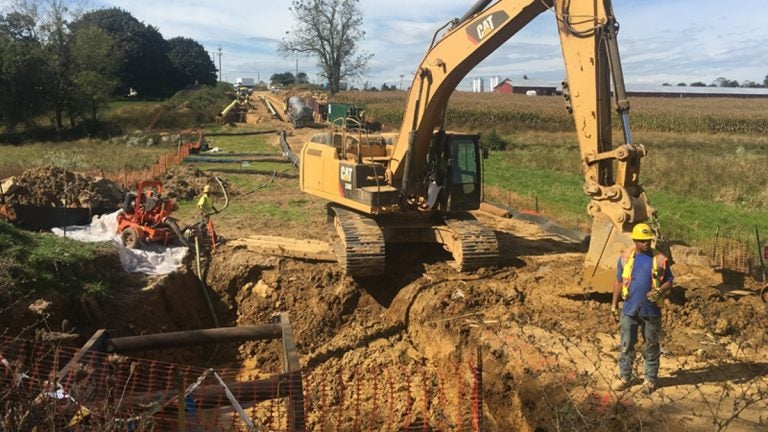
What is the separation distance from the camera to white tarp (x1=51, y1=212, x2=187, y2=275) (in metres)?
9.86

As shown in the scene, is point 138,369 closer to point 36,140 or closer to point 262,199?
point 262,199

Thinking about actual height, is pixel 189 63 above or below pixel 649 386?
above

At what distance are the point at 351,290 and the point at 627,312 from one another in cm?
461

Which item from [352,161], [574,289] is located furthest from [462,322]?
[352,161]

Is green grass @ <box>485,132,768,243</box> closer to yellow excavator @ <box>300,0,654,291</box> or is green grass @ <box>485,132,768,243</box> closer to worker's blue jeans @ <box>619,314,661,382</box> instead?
yellow excavator @ <box>300,0,654,291</box>

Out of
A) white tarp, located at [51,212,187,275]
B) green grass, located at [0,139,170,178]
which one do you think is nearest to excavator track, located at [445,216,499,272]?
white tarp, located at [51,212,187,275]

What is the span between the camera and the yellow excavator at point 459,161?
24.1 feet

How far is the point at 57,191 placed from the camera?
1298cm

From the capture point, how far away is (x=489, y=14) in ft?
26.7

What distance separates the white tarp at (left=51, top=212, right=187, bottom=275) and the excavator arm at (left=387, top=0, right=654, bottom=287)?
5.60 meters

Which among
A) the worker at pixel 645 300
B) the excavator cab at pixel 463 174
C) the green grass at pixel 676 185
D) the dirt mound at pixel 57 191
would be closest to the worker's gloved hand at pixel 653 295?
the worker at pixel 645 300

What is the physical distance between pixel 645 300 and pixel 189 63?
7224 centimetres

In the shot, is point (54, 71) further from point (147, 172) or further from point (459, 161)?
point (459, 161)

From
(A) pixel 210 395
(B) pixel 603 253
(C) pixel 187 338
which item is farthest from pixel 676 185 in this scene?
(A) pixel 210 395
